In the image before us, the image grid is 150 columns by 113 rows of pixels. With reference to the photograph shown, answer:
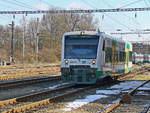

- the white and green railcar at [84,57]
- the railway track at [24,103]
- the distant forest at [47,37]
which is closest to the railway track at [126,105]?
the railway track at [24,103]

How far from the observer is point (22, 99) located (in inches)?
517

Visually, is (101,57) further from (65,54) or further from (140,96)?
(140,96)

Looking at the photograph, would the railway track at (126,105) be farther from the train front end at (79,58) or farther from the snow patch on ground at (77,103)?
the train front end at (79,58)

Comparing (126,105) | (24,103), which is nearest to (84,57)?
(126,105)

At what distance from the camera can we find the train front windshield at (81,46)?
19219mm

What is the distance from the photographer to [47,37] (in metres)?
79.9

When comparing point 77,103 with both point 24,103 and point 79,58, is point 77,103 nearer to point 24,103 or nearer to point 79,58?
point 24,103

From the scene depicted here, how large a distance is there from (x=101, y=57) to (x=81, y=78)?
1.66 metres

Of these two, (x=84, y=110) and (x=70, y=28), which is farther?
(x=70, y=28)

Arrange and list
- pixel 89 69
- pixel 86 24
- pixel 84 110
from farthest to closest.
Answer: pixel 86 24
pixel 89 69
pixel 84 110

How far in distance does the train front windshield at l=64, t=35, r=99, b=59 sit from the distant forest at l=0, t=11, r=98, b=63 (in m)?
49.2

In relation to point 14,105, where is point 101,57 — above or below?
above

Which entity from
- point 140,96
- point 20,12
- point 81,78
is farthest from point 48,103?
point 20,12

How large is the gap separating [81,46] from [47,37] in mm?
60985
